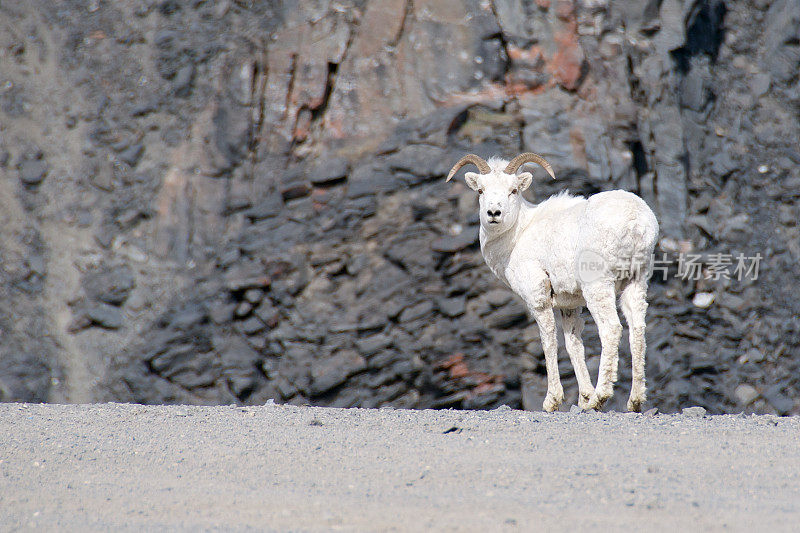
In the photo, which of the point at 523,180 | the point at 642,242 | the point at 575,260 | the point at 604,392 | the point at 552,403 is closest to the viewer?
the point at 604,392

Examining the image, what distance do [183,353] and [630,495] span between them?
13378 millimetres

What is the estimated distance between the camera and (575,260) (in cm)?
927

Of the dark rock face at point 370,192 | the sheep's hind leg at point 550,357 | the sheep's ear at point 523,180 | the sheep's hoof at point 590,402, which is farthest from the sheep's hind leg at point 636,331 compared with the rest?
the dark rock face at point 370,192

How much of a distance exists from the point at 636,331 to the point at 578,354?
99 cm

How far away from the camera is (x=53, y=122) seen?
1948cm

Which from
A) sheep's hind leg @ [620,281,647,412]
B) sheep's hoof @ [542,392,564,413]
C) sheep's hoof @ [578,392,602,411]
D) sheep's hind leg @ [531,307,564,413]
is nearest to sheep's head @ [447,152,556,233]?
sheep's hind leg @ [531,307,564,413]

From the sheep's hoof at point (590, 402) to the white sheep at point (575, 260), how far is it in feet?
0.04

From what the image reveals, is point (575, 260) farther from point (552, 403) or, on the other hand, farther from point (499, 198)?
point (552, 403)

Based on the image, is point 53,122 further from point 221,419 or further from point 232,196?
point 221,419

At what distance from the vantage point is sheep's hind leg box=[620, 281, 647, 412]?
8.68 m

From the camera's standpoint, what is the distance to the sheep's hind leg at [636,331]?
8680 mm

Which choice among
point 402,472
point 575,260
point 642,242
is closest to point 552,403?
point 575,260

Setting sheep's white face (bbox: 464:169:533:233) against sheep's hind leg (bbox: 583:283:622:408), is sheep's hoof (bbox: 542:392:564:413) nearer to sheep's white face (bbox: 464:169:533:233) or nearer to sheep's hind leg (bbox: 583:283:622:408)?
sheep's hind leg (bbox: 583:283:622:408)

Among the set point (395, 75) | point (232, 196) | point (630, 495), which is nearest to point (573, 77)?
point (395, 75)
